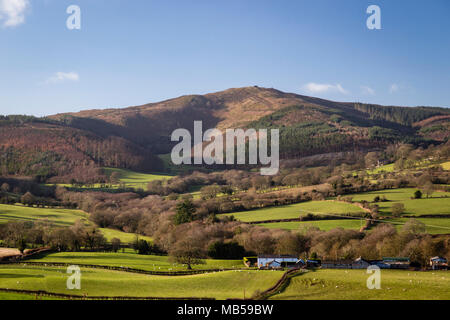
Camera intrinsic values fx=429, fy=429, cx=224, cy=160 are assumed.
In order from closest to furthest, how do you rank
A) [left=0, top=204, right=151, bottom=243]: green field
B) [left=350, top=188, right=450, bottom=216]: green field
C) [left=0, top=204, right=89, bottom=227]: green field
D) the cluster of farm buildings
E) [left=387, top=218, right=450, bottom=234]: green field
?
the cluster of farm buildings, [left=387, top=218, right=450, bottom=234]: green field, [left=350, top=188, right=450, bottom=216]: green field, [left=0, top=204, right=151, bottom=243]: green field, [left=0, top=204, right=89, bottom=227]: green field

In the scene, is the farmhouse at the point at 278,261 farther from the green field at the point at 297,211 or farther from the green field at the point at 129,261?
the green field at the point at 297,211

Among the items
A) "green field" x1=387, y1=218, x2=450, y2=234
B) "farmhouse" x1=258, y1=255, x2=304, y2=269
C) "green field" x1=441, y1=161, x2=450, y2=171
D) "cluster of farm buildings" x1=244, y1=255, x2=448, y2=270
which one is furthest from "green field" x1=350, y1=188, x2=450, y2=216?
"farmhouse" x1=258, y1=255, x2=304, y2=269

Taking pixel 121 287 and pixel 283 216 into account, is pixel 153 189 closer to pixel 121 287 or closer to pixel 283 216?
pixel 283 216

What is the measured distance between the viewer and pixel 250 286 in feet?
152

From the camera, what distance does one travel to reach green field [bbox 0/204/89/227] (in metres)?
84.3

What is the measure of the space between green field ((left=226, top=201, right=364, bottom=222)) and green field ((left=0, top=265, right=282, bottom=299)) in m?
Result: 32.5

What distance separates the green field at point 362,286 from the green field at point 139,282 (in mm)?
3742

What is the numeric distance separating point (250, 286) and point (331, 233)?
2590 centimetres

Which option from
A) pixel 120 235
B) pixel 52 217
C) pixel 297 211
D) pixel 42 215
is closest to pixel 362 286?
pixel 297 211

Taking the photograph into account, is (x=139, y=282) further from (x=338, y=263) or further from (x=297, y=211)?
(x=297, y=211)

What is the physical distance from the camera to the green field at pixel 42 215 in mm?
84331

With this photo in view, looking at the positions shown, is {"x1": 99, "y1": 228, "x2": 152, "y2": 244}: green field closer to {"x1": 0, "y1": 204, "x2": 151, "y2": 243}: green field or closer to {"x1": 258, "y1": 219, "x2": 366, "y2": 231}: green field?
{"x1": 0, "y1": 204, "x2": 151, "y2": 243}: green field

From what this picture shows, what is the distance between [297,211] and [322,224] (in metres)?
11.1
